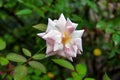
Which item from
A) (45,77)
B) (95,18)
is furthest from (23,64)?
(95,18)

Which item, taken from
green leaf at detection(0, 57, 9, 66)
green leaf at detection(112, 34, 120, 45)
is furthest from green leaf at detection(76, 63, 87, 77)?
green leaf at detection(0, 57, 9, 66)

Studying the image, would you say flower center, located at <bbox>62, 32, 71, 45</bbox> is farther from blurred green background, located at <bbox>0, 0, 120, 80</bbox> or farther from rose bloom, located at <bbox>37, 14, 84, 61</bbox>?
blurred green background, located at <bbox>0, 0, 120, 80</bbox>

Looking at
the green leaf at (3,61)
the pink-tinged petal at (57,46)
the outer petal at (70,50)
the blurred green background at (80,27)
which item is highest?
the pink-tinged petal at (57,46)

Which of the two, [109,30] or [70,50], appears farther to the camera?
[109,30]

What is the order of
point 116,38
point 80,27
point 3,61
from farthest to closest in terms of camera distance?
point 80,27, point 116,38, point 3,61

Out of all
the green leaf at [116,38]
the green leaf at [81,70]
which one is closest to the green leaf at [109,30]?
the green leaf at [116,38]

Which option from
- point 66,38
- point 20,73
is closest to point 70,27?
point 66,38

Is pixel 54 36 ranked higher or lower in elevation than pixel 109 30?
higher

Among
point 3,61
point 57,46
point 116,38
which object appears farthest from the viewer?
point 116,38

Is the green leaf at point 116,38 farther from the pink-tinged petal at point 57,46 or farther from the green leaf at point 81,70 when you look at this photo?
the pink-tinged petal at point 57,46

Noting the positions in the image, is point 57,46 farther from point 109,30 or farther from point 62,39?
point 109,30
